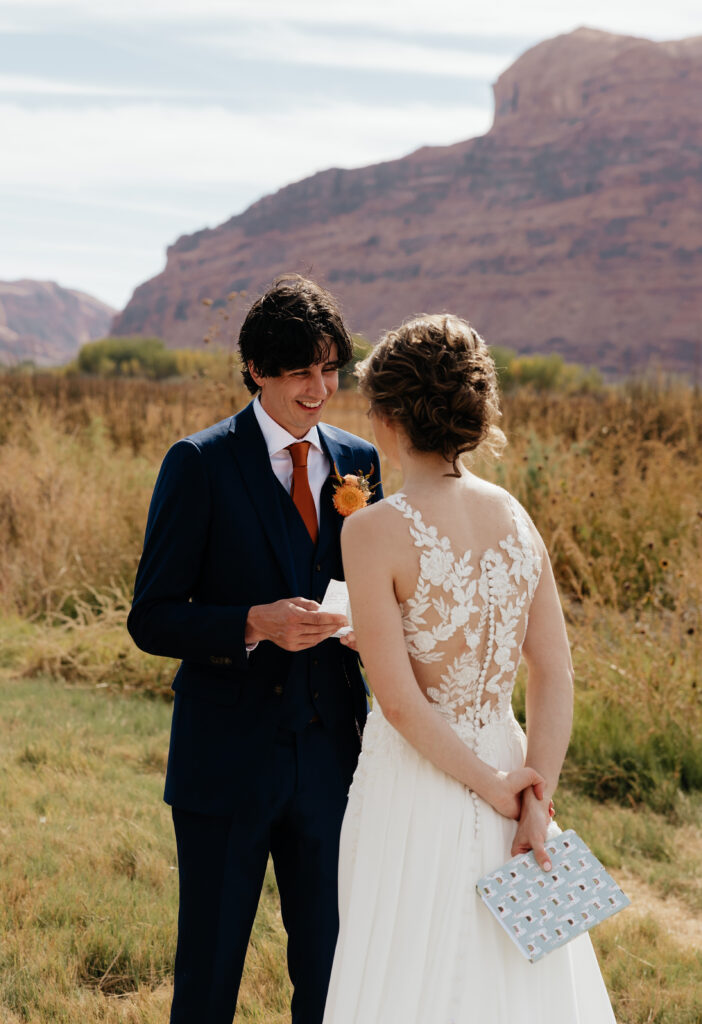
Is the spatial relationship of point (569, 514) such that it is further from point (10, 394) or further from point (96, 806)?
point (10, 394)

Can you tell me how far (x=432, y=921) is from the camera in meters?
1.95

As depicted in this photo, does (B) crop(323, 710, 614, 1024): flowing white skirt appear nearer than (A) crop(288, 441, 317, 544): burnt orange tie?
Yes

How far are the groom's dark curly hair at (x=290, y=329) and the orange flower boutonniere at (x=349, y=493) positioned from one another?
0.31 meters


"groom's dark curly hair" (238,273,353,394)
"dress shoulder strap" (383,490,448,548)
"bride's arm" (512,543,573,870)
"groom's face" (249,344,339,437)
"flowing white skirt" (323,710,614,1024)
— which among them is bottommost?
"flowing white skirt" (323,710,614,1024)

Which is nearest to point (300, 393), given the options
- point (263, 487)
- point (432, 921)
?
point (263, 487)

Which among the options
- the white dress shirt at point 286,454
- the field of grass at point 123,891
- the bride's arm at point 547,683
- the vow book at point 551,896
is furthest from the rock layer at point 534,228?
the vow book at point 551,896

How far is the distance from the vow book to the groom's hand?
599 millimetres

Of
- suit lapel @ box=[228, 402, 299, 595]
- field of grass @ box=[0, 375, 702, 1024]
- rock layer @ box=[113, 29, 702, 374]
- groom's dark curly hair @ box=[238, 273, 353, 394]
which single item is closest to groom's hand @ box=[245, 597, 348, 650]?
suit lapel @ box=[228, 402, 299, 595]

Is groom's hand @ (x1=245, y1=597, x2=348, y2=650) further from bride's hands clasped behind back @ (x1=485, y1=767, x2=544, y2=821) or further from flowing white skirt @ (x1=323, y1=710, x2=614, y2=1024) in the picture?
bride's hands clasped behind back @ (x1=485, y1=767, x2=544, y2=821)

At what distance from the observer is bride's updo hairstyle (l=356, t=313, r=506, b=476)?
1907 mm

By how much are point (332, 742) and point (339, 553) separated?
0.46 meters

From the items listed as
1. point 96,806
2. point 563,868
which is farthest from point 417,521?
point 96,806

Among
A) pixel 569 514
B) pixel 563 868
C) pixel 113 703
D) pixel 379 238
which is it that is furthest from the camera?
pixel 379 238

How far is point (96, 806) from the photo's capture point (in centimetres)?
494
